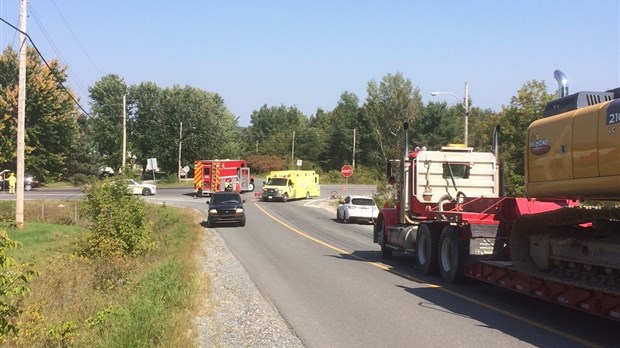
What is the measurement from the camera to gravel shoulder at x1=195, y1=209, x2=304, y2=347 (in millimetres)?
7980

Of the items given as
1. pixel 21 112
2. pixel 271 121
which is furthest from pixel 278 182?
pixel 271 121

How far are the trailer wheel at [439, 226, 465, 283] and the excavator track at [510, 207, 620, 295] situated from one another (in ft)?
7.99

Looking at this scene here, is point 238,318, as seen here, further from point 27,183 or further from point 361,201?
point 27,183

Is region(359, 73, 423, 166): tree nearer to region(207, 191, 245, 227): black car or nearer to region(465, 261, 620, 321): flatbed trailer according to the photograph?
region(207, 191, 245, 227): black car

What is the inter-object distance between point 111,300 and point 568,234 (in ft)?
27.8

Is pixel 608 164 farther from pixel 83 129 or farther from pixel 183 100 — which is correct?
pixel 183 100

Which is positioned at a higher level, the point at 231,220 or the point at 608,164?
the point at 608,164

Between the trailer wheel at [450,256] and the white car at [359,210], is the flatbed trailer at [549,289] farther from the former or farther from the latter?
the white car at [359,210]

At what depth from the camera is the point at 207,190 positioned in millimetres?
Answer: 53969

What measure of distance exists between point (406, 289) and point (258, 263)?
6054 millimetres

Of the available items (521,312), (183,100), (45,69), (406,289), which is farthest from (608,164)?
(183,100)

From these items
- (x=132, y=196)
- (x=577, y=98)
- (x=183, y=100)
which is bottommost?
(x=132, y=196)

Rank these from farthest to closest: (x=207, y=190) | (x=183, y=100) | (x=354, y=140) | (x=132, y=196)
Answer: (x=354, y=140), (x=183, y=100), (x=207, y=190), (x=132, y=196)

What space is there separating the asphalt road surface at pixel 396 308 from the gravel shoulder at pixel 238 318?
237 millimetres
